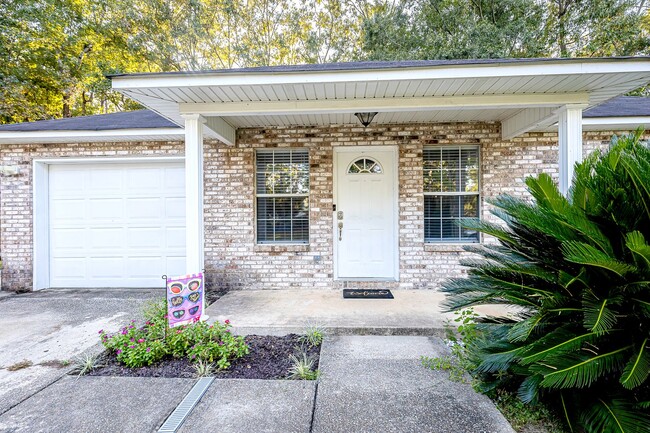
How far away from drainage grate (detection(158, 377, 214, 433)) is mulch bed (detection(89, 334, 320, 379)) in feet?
0.49

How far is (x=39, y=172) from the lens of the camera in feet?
17.0

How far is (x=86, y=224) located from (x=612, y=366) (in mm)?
6613

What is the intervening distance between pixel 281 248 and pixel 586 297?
383 centimetres

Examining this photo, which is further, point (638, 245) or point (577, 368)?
point (577, 368)

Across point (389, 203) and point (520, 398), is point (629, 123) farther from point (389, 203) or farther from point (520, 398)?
point (520, 398)

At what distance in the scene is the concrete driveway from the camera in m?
2.50

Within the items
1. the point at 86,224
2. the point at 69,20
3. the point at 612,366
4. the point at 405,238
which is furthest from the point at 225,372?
the point at 69,20

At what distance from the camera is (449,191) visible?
195 inches

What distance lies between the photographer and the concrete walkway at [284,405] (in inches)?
74.0

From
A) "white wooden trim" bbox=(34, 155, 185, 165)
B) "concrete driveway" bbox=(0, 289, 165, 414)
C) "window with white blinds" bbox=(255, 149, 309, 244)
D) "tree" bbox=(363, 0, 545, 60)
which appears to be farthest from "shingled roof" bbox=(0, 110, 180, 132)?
"tree" bbox=(363, 0, 545, 60)

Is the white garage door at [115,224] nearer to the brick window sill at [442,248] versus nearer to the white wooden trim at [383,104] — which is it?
the white wooden trim at [383,104]

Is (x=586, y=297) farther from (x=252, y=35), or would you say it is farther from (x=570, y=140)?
(x=252, y=35)

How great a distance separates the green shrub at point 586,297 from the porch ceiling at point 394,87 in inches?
52.0

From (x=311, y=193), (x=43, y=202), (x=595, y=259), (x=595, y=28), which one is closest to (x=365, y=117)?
(x=311, y=193)
